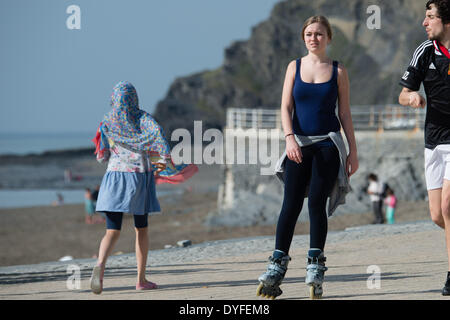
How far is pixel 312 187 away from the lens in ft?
17.6

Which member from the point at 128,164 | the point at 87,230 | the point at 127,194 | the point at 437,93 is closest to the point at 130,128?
the point at 128,164

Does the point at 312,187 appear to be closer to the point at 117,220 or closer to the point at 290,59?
the point at 117,220

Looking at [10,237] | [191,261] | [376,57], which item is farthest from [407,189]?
[376,57]

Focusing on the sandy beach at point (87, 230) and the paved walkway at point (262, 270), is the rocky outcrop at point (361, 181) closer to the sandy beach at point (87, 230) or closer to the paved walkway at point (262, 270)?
the sandy beach at point (87, 230)

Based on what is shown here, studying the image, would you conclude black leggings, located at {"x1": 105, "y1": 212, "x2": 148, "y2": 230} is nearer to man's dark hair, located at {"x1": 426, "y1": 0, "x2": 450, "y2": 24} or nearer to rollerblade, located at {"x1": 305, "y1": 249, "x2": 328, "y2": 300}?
rollerblade, located at {"x1": 305, "y1": 249, "x2": 328, "y2": 300}

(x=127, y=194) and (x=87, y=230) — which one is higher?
(x=127, y=194)

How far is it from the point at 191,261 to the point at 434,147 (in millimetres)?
3697

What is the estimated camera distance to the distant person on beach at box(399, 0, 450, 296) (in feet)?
17.2

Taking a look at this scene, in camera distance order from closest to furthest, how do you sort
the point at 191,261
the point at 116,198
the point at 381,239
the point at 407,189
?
the point at 116,198 → the point at 191,261 → the point at 381,239 → the point at 407,189

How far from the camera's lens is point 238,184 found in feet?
81.6

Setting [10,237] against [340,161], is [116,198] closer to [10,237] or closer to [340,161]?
→ [340,161]

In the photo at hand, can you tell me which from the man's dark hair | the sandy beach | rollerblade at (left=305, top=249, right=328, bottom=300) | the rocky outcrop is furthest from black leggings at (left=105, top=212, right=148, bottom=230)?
the rocky outcrop

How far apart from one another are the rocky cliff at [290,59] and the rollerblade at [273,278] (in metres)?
76.1

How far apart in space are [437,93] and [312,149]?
1.02m
